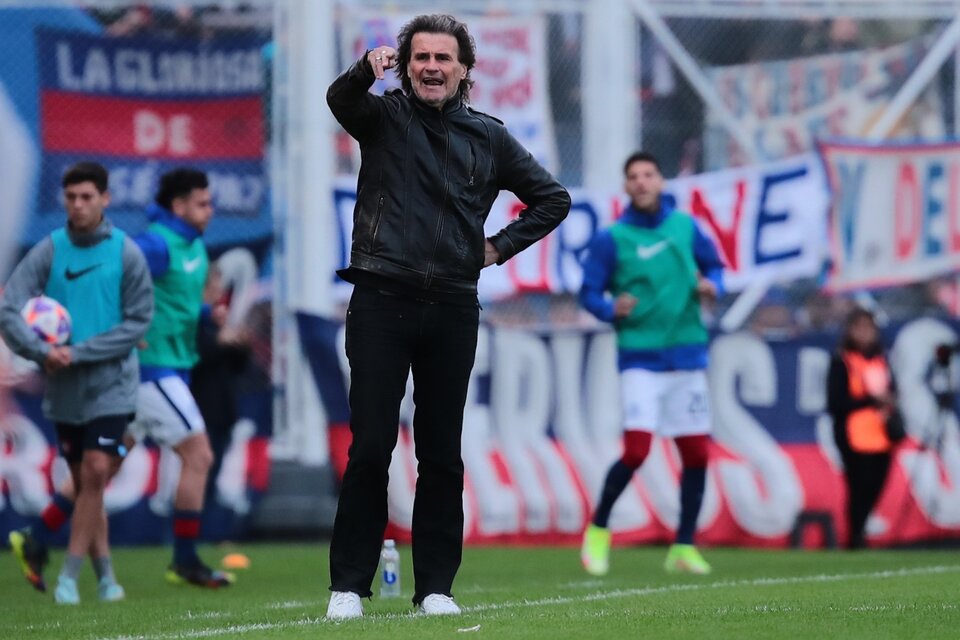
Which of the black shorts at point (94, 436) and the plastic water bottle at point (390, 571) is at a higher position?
the black shorts at point (94, 436)

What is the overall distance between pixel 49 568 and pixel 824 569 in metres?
4.62

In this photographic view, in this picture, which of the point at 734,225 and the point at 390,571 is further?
the point at 734,225

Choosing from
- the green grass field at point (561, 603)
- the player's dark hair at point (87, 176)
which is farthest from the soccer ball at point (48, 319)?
the green grass field at point (561, 603)

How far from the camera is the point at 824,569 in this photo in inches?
427

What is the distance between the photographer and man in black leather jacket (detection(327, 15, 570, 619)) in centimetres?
681

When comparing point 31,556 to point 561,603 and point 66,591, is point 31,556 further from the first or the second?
point 561,603

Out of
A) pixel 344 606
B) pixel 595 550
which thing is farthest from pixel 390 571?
pixel 595 550

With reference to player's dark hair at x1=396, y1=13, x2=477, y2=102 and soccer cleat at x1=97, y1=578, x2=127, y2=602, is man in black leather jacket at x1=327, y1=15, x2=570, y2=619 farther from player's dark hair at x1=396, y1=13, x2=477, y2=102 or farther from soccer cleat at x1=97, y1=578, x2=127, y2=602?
soccer cleat at x1=97, y1=578, x2=127, y2=602

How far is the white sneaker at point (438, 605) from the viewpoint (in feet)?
23.2

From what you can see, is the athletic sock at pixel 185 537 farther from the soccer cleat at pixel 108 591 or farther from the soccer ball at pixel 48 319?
the soccer ball at pixel 48 319

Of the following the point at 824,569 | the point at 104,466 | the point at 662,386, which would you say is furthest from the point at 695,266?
the point at 104,466

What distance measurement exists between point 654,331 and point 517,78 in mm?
5026

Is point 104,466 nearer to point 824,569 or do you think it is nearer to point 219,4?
point 824,569

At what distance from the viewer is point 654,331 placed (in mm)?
11008
